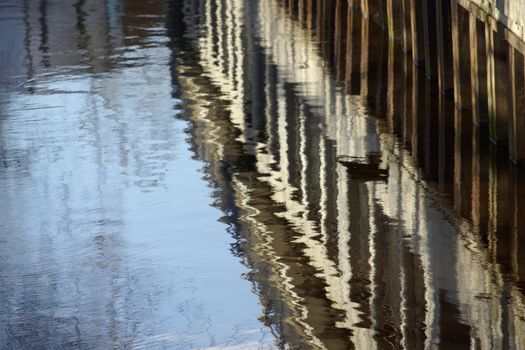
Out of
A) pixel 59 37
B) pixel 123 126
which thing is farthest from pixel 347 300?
pixel 59 37

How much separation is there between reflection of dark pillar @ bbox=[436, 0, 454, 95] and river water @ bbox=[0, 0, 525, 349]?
1.11 ft

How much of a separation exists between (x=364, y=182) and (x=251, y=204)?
4.46 feet

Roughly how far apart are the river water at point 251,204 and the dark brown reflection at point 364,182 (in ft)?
0.11

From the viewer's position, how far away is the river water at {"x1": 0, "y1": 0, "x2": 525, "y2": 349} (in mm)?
11406

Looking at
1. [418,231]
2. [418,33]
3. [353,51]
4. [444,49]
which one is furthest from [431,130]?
[353,51]

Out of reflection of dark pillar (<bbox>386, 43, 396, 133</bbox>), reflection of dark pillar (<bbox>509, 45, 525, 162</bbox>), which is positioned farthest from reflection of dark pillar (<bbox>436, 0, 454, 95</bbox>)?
reflection of dark pillar (<bbox>509, 45, 525, 162</bbox>)

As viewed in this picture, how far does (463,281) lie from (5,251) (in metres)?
4.20

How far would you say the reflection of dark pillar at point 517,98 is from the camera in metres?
15.2

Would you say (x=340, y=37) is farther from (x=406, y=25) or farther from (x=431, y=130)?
(x=431, y=130)

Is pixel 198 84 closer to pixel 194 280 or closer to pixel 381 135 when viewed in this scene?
pixel 381 135

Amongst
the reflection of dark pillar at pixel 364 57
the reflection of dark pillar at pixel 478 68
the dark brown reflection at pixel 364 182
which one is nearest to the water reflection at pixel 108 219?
the dark brown reflection at pixel 364 182

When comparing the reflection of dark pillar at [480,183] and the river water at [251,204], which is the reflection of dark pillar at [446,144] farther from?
the reflection of dark pillar at [480,183]

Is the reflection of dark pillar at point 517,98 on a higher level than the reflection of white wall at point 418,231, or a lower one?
higher

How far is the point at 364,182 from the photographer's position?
607 inches
